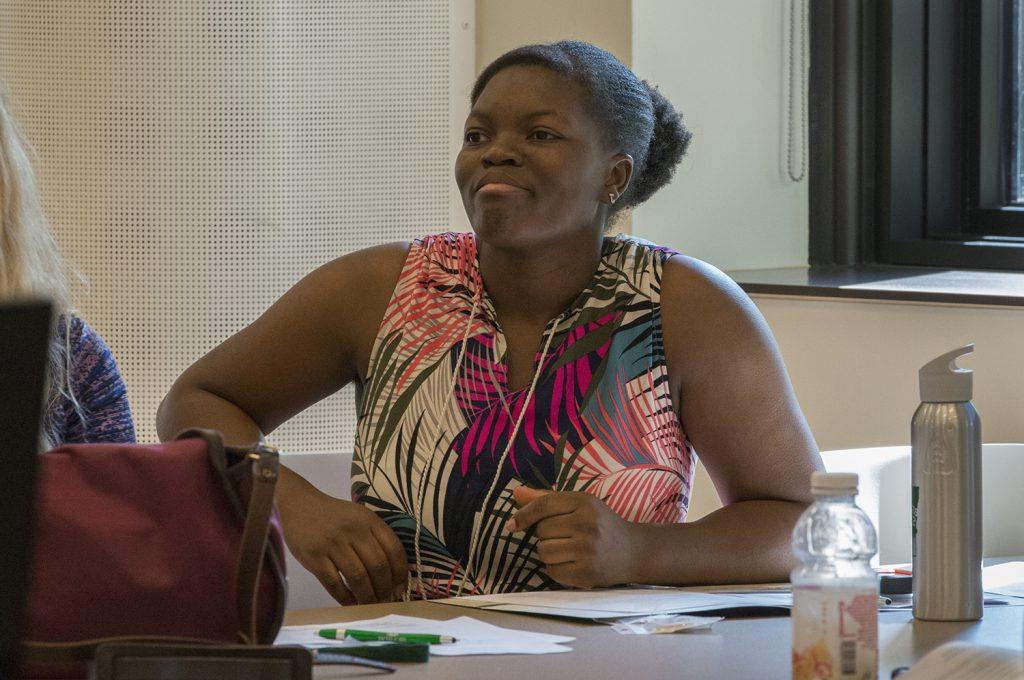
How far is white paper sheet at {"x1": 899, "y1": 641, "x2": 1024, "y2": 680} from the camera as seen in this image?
1.15 meters

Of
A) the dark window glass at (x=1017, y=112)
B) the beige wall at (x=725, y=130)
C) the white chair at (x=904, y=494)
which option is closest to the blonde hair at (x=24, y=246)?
the white chair at (x=904, y=494)

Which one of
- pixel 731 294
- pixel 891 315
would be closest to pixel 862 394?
pixel 891 315

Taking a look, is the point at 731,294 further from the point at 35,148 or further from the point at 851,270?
the point at 35,148

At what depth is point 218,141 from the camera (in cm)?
308

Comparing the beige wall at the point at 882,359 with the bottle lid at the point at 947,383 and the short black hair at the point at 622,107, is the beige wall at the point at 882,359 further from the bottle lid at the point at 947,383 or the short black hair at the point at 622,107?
the bottle lid at the point at 947,383

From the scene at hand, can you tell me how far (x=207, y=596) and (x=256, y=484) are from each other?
0.32ft

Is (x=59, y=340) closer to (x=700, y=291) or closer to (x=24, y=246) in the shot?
(x=24, y=246)

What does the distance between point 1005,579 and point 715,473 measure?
381 mm

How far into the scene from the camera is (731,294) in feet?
6.20

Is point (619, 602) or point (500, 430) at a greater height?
point (500, 430)

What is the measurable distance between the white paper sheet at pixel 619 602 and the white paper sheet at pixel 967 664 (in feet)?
0.68

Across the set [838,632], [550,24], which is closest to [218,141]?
[550,24]

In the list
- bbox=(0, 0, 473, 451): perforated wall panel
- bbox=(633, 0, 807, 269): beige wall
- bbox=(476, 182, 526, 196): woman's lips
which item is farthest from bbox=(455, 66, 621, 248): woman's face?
bbox=(0, 0, 473, 451): perforated wall panel

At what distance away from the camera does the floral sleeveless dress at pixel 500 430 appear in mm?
1812
